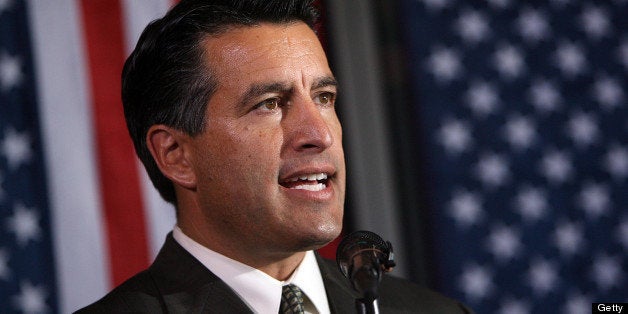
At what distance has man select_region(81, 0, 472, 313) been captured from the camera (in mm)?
1769

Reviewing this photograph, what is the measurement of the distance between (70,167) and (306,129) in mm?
1019

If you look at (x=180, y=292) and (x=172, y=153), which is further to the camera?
(x=172, y=153)

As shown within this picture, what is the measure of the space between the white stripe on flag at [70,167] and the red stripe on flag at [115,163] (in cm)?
3

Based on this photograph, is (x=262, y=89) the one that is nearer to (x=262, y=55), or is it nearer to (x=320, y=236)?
(x=262, y=55)

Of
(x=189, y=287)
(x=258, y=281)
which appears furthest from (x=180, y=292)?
(x=258, y=281)

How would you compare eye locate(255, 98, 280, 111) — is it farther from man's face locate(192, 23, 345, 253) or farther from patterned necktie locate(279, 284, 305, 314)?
patterned necktie locate(279, 284, 305, 314)

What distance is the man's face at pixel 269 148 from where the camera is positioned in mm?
1757

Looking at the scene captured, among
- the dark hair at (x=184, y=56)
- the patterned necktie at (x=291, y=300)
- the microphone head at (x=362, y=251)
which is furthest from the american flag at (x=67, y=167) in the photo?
the microphone head at (x=362, y=251)

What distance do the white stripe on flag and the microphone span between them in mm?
1258

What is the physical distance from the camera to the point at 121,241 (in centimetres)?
252

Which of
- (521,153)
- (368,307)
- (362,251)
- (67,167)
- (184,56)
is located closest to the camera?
(368,307)

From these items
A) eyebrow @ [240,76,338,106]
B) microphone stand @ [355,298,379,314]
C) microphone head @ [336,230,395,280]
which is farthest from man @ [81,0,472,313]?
microphone stand @ [355,298,379,314]

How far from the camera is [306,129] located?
176 centimetres

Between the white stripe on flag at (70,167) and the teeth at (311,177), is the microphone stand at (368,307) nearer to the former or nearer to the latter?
the teeth at (311,177)
